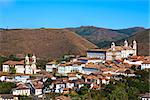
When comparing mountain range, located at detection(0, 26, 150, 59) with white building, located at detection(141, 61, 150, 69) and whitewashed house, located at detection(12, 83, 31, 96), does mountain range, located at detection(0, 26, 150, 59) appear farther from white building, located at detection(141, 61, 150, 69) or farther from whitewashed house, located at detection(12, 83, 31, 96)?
whitewashed house, located at detection(12, 83, 31, 96)

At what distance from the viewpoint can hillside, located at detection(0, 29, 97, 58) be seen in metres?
50.0

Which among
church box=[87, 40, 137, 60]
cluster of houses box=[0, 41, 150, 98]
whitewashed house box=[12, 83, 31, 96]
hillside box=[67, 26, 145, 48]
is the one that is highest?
hillside box=[67, 26, 145, 48]

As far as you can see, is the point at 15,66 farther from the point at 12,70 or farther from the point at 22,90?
the point at 22,90

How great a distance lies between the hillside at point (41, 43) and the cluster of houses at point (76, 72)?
1473 centimetres

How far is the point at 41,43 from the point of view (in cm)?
5606

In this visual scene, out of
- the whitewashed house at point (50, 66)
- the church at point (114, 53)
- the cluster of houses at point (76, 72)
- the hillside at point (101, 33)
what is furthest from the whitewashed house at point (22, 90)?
the hillside at point (101, 33)

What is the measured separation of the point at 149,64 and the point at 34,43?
29784 mm

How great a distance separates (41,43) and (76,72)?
1073 inches

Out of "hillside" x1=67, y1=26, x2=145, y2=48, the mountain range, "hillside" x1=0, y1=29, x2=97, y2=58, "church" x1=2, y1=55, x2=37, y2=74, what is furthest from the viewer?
"hillside" x1=67, y1=26, x2=145, y2=48

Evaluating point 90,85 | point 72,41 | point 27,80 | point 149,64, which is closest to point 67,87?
point 90,85

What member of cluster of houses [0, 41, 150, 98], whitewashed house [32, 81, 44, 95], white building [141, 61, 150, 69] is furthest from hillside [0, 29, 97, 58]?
whitewashed house [32, 81, 44, 95]

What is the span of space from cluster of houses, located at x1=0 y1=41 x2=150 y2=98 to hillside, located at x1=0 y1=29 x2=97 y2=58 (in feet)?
48.3

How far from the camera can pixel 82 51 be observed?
48.9 m

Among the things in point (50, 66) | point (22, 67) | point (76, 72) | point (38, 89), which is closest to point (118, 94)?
point (38, 89)
